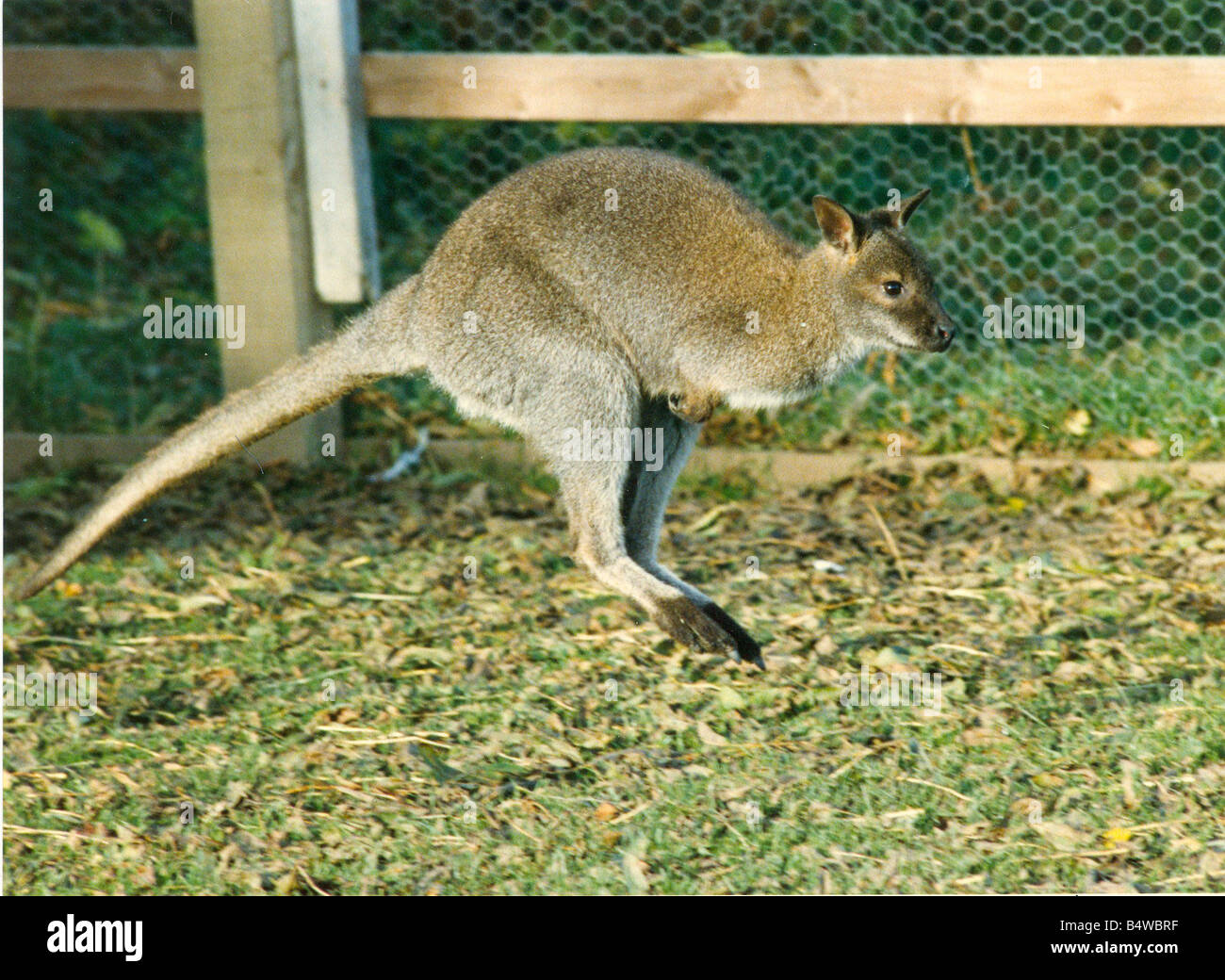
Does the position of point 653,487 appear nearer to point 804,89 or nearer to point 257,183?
point 804,89

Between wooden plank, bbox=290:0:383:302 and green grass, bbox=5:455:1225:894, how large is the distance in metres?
0.88

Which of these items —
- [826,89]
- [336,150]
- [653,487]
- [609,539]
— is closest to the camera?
[609,539]

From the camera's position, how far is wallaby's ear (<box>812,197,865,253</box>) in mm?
4496

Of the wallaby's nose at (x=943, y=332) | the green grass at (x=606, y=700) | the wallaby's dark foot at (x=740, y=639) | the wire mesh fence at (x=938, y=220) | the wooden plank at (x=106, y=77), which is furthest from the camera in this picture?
the wire mesh fence at (x=938, y=220)

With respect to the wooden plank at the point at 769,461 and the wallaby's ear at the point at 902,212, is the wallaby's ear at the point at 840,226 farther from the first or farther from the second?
the wooden plank at the point at 769,461

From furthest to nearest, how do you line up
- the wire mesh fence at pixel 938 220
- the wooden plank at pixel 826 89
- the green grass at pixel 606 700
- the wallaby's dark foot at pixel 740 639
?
the wire mesh fence at pixel 938 220, the wooden plank at pixel 826 89, the wallaby's dark foot at pixel 740 639, the green grass at pixel 606 700

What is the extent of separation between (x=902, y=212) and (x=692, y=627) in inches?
53.4

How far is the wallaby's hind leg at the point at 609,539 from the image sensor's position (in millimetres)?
4645

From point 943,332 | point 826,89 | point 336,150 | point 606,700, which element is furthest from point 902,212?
point 336,150

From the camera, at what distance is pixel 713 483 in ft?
21.2

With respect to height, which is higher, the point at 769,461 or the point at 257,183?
the point at 257,183

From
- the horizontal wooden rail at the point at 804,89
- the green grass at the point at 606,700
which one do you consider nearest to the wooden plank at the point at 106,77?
the horizontal wooden rail at the point at 804,89

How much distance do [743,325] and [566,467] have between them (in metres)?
0.68

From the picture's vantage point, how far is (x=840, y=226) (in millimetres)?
4551
